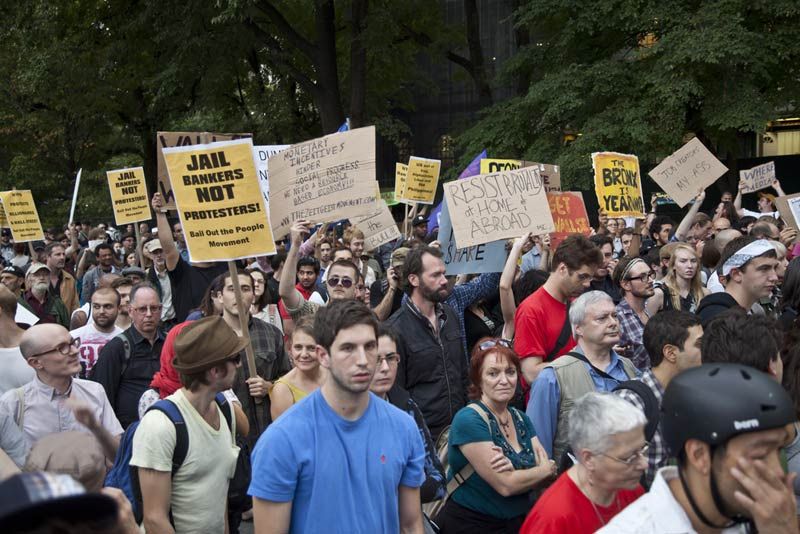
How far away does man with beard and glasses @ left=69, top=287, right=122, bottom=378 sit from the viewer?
742cm

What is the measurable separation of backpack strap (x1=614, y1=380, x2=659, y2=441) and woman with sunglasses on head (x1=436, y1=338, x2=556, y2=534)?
0.63 metres

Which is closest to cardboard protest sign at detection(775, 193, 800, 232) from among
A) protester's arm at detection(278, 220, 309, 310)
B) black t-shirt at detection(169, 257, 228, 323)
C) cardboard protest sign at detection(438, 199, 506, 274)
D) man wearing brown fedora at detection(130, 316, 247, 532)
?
cardboard protest sign at detection(438, 199, 506, 274)

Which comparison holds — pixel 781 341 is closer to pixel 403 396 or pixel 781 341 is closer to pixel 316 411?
pixel 403 396

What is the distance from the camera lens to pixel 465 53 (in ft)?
131

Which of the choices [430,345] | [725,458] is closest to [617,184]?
[430,345]

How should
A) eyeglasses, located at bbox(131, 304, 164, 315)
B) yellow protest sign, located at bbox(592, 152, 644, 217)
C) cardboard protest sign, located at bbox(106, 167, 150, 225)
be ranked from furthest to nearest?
cardboard protest sign, located at bbox(106, 167, 150, 225), yellow protest sign, located at bbox(592, 152, 644, 217), eyeglasses, located at bbox(131, 304, 164, 315)

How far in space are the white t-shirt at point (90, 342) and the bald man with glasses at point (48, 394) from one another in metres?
2.30

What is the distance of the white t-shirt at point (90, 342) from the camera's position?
7.41 metres

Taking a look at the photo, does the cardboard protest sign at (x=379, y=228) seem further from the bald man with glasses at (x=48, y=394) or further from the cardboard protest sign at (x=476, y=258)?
the bald man with glasses at (x=48, y=394)

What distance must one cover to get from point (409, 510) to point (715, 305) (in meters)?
3.06

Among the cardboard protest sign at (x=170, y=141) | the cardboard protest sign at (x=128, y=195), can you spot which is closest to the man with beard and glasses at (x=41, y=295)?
the cardboard protest sign at (x=170, y=141)

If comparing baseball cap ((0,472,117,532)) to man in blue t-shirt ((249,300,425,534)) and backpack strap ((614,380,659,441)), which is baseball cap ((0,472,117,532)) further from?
backpack strap ((614,380,659,441))

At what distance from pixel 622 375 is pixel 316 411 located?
2129mm

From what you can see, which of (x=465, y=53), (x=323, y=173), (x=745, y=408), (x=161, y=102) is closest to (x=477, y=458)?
(x=745, y=408)
